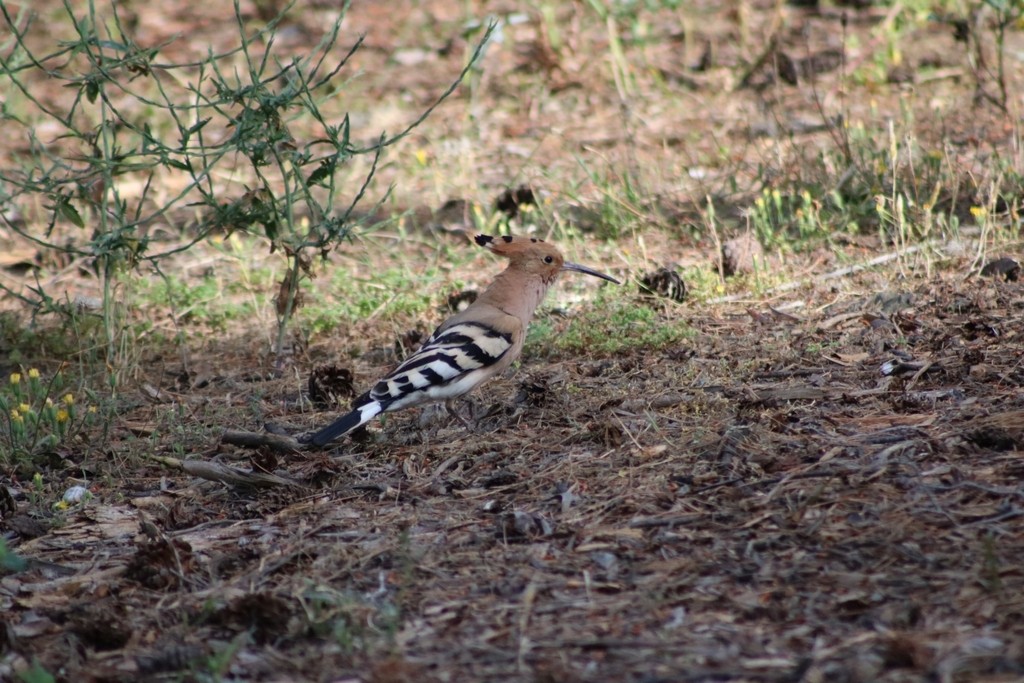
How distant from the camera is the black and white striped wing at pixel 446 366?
156 inches

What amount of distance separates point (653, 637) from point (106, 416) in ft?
7.76

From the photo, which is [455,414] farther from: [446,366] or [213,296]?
[213,296]

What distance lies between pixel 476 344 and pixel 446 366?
0.64 ft

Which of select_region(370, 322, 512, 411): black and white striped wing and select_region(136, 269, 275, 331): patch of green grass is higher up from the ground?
select_region(136, 269, 275, 331): patch of green grass

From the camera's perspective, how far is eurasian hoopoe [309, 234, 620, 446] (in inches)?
153

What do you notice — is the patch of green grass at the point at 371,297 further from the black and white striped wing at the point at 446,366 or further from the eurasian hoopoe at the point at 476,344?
the black and white striped wing at the point at 446,366

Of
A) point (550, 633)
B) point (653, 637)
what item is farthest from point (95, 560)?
point (653, 637)

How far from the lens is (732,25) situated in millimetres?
8617

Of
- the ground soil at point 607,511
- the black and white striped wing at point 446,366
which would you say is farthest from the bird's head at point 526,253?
the black and white striped wing at point 446,366

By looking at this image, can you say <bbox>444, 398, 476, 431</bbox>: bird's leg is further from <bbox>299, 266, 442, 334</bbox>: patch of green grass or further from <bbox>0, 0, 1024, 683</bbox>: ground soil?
<bbox>299, 266, 442, 334</bbox>: patch of green grass

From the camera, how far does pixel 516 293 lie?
15.3 ft

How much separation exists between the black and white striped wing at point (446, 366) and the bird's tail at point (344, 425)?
92 millimetres

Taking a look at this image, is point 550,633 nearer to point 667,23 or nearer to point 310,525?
point 310,525

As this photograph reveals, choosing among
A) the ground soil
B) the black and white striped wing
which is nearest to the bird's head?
the ground soil
